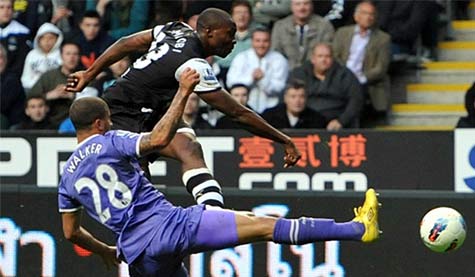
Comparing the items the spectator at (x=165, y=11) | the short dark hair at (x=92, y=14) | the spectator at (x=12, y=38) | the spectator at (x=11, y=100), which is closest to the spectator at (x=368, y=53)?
the spectator at (x=165, y=11)

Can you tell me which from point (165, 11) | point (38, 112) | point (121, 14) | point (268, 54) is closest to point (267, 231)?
point (165, 11)

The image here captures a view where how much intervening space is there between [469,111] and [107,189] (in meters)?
5.95

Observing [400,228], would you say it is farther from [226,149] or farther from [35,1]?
[35,1]

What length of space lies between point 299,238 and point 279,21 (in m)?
6.56

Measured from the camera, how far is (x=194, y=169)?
970 cm

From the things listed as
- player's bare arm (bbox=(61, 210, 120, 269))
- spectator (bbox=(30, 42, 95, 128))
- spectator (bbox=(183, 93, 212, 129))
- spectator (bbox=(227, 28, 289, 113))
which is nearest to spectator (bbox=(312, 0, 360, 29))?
spectator (bbox=(227, 28, 289, 113))

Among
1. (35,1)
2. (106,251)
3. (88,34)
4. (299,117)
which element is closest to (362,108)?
(299,117)

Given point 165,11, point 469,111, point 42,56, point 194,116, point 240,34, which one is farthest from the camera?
point 42,56

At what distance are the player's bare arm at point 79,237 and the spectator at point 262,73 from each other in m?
5.39

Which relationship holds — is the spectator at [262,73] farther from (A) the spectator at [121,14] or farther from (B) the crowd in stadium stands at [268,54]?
(A) the spectator at [121,14]

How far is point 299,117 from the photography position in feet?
45.4

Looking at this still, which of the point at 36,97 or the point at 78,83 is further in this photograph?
the point at 36,97

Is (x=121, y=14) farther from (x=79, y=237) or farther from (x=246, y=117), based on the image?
(x=79, y=237)

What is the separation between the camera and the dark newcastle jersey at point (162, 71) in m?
9.48
